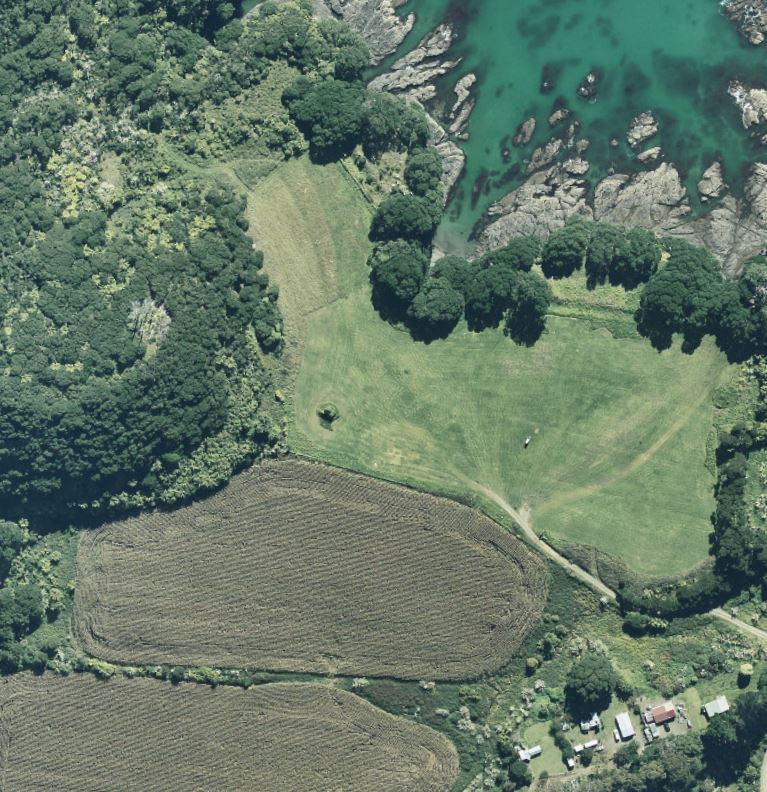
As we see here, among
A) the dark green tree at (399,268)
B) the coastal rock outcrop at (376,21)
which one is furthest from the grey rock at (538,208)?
the coastal rock outcrop at (376,21)

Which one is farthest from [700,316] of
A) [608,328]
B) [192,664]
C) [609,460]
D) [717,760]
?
[192,664]

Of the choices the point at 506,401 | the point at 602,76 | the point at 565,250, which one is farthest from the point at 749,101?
the point at 506,401

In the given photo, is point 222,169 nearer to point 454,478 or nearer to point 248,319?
point 248,319

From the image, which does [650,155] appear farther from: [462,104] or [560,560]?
[560,560]

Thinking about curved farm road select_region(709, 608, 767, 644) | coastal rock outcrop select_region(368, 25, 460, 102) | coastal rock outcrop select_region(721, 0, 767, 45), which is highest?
coastal rock outcrop select_region(721, 0, 767, 45)

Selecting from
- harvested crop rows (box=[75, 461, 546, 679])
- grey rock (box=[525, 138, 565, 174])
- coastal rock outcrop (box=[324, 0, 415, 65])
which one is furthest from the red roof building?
coastal rock outcrop (box=[324, 0, 415, 65])

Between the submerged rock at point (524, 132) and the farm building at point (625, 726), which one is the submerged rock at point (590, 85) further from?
the farm building at point (625, 726)

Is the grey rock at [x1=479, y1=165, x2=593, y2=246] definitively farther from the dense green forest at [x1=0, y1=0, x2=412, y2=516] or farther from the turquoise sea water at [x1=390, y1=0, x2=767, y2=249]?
the dense green forest at [x1=0, y1=0, x2=412, y2=516]

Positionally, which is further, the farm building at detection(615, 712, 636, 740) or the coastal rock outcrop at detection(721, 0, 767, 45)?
the coastal rock outcrop at detection(721, 0, 767, 45)
